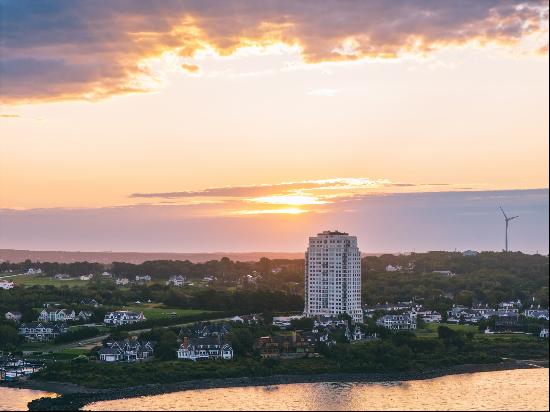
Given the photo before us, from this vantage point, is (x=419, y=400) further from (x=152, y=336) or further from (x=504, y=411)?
(x=152, y=336)

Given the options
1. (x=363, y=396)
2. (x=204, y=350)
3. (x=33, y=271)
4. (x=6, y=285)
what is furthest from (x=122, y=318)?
(x=33, y=271)

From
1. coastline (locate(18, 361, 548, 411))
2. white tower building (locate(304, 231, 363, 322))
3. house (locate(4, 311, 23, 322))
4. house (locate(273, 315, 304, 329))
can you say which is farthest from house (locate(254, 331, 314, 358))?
house (locate(4, 311, 23, 322))

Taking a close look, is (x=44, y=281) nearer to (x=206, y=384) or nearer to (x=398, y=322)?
(x=398, y=322)

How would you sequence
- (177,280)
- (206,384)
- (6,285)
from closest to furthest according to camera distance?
1. (206,384)
2. (6,285)
3. (177,280)

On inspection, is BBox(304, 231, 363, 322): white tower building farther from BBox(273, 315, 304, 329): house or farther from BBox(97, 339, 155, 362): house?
BBox(97, 339, 155, 362): house

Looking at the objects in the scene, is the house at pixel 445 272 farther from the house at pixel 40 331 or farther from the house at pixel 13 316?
the house at pixel 13 316

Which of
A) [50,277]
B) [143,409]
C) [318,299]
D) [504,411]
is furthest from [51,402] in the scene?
[50,277]
